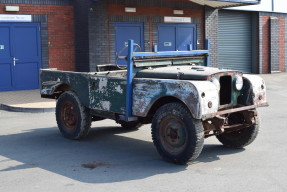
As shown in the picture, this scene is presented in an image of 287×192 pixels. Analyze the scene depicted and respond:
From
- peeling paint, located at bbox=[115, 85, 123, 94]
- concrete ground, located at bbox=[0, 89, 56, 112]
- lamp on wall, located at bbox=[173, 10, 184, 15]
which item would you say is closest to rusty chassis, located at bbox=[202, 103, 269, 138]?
peeling paint, located at bbox=[115, 85, 123, 94]

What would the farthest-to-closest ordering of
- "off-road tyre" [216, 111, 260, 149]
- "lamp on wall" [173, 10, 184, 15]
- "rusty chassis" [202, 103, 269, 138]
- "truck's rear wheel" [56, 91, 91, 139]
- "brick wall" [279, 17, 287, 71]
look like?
"brick wall" [279, 17, 287, 71] → "lamp on wall" [173, 10, 184, 15] → "truck's rear wheel" [56, 91, 91, 139] → "off-road tyre" [216, 111, 260, 149] → "rusty chassis" [202, 103, 269, 138]

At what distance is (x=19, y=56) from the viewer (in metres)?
16.2

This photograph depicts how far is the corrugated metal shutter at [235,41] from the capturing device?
2300 centimetres

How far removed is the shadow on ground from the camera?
6355 mm

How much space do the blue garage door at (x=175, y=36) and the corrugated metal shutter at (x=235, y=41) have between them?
3.36m

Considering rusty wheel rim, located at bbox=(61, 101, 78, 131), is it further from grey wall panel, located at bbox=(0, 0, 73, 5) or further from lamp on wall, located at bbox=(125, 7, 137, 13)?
lamp on wall, located at bbox=(125, 7, 137, 13)

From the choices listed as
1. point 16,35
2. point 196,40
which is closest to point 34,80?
point 16,35

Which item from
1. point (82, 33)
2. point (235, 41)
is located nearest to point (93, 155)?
point (82, 33)

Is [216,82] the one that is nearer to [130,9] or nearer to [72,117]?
[72,117]

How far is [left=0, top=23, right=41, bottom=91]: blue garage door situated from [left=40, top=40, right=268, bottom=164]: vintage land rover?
770cm

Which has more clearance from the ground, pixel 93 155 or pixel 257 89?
pixel 257 89

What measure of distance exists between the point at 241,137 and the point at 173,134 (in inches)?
56.9

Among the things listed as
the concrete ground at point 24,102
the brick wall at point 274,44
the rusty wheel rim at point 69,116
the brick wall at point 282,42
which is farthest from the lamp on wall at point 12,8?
the brick wall at point 282,42

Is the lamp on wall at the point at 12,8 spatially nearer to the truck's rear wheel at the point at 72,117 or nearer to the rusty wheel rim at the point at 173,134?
the truck's rear wheel at the point at 72,117
